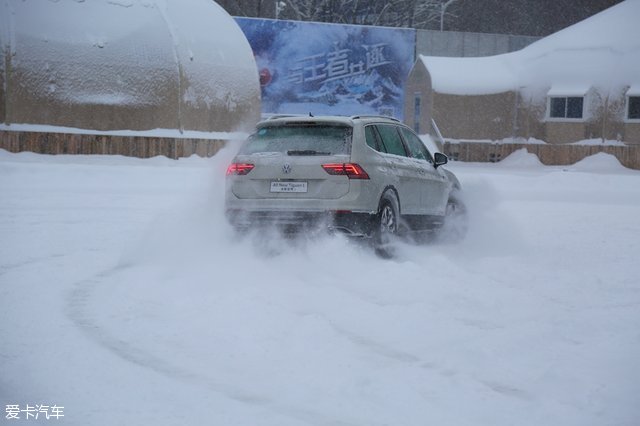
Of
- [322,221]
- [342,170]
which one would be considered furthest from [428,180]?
[322,221]

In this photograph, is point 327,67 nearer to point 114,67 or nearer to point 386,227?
point 114,67

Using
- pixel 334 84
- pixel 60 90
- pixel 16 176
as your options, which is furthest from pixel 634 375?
pixel 334 84

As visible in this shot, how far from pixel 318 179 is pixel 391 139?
1807mm

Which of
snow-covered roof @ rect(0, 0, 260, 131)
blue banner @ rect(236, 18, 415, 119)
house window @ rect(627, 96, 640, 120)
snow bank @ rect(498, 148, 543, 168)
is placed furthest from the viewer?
blue banner @ rect(236, 18, 415, 119)

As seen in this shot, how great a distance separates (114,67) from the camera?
105ft

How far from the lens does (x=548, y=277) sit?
30.5 feet

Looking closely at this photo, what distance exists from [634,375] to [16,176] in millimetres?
19527

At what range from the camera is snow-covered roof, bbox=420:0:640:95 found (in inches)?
1554

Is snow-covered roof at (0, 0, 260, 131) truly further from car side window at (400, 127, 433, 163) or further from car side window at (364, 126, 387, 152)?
car side window at (364, 126, 387, 152)

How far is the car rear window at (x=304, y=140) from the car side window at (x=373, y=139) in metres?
0.37

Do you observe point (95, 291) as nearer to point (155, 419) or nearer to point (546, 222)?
point (155, 419)

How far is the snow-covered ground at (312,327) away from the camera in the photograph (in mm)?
4801

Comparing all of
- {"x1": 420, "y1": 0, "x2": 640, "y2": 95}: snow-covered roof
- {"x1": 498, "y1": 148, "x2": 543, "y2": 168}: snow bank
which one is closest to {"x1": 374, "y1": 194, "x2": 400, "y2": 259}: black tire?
{"x1": 498, "y1": 148, "x2": 543, "y2": 168}: snow bank

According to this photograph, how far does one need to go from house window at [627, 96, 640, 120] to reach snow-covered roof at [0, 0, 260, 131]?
58.9 ft
